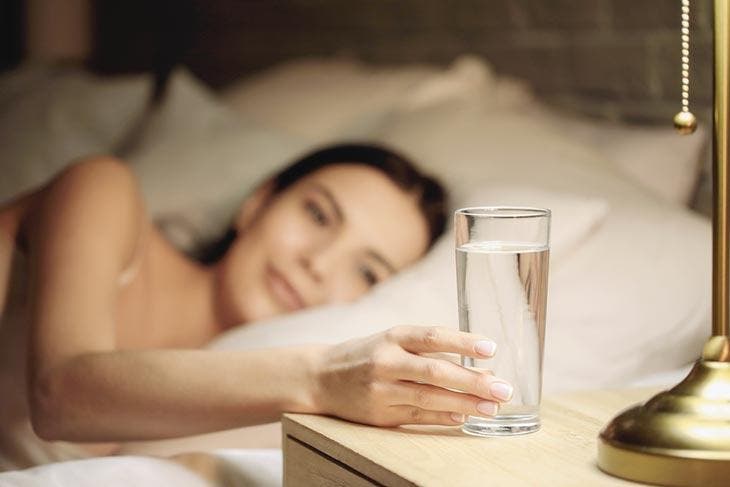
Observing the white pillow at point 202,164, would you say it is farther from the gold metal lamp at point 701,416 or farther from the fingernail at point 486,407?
the gold metal lamp at point 701,416

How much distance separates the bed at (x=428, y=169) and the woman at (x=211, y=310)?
8 cm

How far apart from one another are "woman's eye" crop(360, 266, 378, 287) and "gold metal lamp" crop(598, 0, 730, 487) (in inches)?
31.0

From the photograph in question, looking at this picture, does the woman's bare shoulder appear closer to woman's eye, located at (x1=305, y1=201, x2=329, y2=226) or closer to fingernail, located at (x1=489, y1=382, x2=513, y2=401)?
woman's eye, located at (x1=305, y1=201, x2=329, y2=226)

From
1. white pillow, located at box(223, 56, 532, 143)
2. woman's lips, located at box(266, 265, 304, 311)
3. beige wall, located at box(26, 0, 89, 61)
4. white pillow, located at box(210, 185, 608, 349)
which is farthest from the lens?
beige wall, located at box(26, 0, 89, 61)

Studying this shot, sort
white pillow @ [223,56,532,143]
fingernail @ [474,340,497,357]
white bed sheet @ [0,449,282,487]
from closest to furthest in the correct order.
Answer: fingernail @ [474,340,497,357] → white bed sheet @ [0,449,282,487] → white pillow @ [223,56,532,143]

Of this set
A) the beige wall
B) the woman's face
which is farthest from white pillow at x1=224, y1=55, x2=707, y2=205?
the beige wall

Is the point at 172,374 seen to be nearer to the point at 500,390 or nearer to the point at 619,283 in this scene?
the point at 500,390

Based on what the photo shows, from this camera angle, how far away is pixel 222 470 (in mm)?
1162

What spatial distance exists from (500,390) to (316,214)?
2.67 feet

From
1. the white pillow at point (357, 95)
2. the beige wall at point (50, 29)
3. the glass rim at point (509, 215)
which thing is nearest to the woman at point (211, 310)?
the glass rim at point (509, 215)

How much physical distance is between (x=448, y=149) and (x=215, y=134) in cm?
50

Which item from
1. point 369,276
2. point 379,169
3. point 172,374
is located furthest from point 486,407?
point 379,169

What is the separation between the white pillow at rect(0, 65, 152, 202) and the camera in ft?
7.34

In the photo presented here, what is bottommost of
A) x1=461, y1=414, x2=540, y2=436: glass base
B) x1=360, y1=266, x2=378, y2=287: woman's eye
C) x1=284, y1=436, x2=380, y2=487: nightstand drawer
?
x1=284, y1=436, x2=380, y2=487: nightstand drawer
